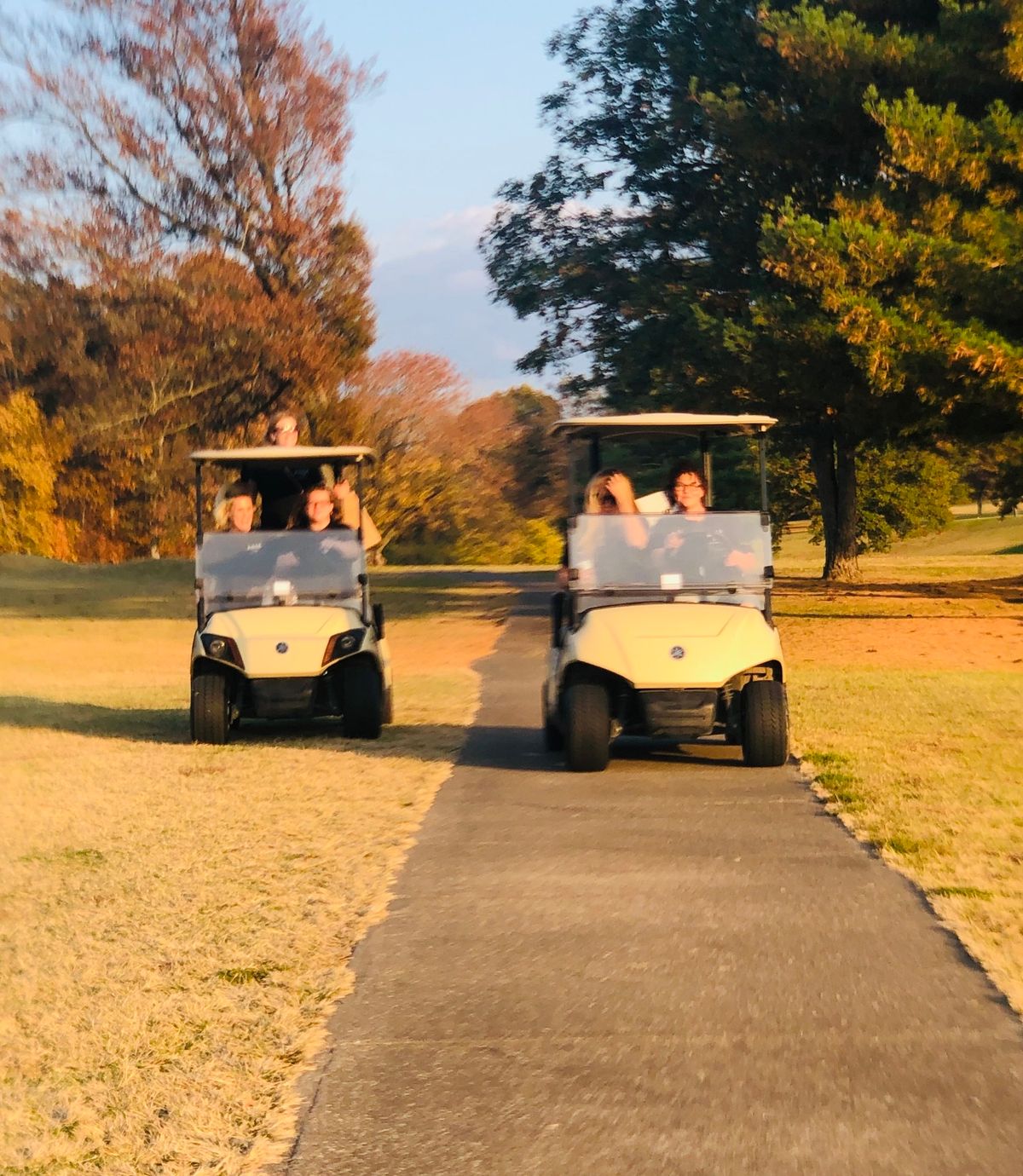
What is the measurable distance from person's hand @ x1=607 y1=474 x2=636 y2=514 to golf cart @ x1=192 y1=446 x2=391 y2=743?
2.20 m

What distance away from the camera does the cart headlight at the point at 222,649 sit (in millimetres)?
11758

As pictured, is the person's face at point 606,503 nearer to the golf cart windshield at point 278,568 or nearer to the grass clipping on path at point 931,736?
the grass clipping on path at point 931,736

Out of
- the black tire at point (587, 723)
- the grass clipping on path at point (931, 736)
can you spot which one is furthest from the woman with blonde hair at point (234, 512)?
the grass clipping on path at point (931, 736)

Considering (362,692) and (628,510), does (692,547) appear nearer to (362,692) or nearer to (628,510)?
(628,510)

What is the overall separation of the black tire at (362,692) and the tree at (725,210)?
1222cm

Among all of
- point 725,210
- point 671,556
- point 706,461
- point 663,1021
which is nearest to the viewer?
point 663,1021

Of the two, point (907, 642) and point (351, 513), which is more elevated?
point (351, 513)

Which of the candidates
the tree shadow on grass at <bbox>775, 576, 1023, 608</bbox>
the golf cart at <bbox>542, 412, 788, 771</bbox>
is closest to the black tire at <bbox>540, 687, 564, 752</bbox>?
the golf cart at <bbox>542, 412, 788, 771</bbox>

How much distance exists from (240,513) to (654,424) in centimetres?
345

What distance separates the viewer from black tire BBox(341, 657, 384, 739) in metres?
12.1

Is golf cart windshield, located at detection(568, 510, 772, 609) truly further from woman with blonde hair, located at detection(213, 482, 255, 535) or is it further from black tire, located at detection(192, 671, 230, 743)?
woman with blonde hair, located at detection(213, 482, 255, 535)

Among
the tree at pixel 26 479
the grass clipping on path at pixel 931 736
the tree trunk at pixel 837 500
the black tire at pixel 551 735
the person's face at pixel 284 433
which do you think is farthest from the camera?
the tree at pixel 26 479

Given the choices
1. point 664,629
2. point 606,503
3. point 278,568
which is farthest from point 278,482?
point 664,629

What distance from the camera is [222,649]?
1178cm
